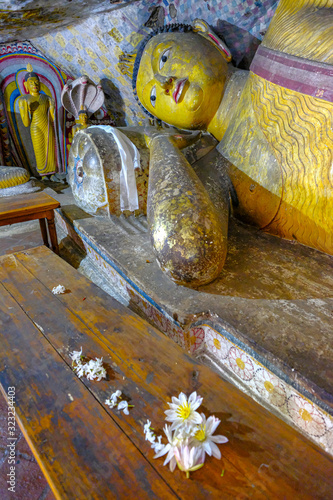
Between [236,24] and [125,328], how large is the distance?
241 cm

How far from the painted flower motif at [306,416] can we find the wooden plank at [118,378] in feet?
1.75

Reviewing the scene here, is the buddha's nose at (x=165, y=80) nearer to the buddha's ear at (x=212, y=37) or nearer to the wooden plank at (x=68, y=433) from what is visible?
the buddha's ear at (x=212, y=37)

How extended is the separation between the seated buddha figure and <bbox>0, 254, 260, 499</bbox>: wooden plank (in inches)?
19.4

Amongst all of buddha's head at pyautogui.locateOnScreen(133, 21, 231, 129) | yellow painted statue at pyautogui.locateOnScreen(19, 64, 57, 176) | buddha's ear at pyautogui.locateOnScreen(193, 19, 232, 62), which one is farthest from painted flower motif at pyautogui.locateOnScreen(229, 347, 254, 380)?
yellow painted statue at pyautogui.locateOnScreen(19, 64, 57, 176)

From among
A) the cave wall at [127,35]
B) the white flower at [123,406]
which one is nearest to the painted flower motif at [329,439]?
the white flower at [123,406]

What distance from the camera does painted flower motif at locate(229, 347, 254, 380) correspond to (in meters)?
1.47

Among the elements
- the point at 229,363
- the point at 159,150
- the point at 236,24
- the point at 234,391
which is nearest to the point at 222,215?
the point at 159,150

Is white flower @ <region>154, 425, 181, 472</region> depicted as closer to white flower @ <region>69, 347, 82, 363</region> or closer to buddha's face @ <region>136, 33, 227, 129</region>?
white flower @ <region>69, 347, 82, 363</region>

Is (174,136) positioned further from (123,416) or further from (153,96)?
(123,416)

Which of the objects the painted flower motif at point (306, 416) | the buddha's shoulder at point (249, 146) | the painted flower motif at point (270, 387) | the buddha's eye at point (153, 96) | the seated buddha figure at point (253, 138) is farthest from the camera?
the buddha's eye at point (153, 96)

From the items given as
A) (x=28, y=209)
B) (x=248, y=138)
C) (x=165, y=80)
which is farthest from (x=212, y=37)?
(x=28, y=209)

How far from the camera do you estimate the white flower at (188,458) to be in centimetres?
84

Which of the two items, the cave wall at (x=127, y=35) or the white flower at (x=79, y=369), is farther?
the cave wall at (x=127, y=35)

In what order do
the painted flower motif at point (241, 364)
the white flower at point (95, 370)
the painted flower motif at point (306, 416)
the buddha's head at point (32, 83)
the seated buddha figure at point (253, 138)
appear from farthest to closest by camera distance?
the buddha's head at point (32, 83) < the seated buddha figure at point (253, 138) < the painted flower motif at point (241, 364) < the painted flower motif at point (306, 416) < the white flower at point (95, 370)
